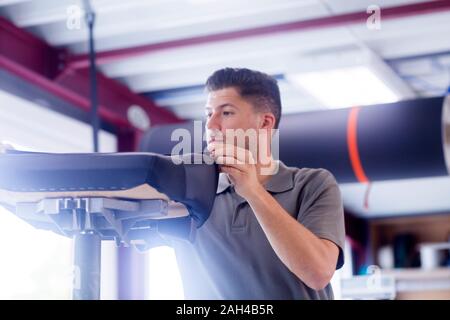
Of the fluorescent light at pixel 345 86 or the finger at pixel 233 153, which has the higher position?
the fluorescent light at pixel 345 86

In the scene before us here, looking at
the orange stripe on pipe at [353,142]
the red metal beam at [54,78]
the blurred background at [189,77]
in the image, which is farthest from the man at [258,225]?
the red metal beam at [54,78]

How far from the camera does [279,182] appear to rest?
138 cm

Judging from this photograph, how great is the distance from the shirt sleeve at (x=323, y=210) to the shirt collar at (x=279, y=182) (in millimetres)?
40

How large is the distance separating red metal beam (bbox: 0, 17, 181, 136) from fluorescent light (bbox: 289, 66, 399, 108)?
82 centimetres

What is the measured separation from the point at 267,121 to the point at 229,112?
0.11 metres

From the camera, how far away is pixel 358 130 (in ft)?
7.61

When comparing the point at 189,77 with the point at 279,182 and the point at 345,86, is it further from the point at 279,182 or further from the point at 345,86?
the point at 279,182

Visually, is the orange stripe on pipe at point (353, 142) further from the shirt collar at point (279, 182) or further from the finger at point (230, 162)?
the finger at point (230, 162)

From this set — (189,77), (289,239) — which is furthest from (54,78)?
(289,239)

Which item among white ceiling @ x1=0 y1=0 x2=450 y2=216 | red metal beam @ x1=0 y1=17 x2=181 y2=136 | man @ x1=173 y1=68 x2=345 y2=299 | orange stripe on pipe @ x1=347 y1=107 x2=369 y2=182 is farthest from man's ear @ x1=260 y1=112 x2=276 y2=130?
red metal beam @ x1=0 y1=17 x2=181 y2=136

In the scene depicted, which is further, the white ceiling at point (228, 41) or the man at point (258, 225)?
the white ceiling at point (228, 41)

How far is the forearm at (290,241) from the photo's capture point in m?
1.08

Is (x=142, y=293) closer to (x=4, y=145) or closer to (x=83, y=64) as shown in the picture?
(x=83, y=64)

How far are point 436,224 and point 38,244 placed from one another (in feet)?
18.6
